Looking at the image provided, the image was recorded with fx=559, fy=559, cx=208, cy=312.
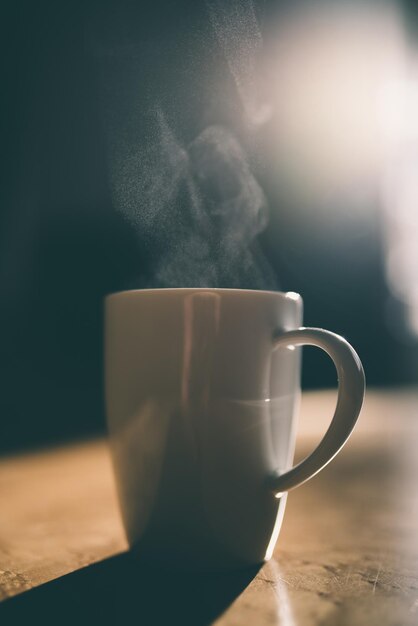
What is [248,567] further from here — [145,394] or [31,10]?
[31,10]

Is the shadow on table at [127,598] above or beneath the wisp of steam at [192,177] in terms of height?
beneath

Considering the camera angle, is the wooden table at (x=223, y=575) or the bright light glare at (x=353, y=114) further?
the bright light glare at (x=353, y=114)

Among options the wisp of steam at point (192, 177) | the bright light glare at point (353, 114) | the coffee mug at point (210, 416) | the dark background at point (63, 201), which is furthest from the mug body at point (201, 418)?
the bright light glare at point (353, 114)

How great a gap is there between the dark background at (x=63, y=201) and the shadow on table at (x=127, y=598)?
2.00 ft

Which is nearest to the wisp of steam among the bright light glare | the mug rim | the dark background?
the dark background

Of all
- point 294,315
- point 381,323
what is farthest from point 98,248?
point 381,323

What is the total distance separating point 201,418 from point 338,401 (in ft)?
0.32

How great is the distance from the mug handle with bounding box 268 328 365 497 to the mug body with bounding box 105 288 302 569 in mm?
15

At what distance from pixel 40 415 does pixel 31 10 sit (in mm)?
872

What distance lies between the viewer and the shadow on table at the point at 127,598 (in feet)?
1.07

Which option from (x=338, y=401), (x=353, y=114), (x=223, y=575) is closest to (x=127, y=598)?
(x=223, y=575)

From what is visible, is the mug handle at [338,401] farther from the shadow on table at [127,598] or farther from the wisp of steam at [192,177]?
the wisp of steam at [192,177]

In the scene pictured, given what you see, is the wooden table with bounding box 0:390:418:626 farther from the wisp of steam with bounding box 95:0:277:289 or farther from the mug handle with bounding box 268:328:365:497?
the wisp of steam with bounding box 95:0:277:289

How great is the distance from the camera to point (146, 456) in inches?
15.9
